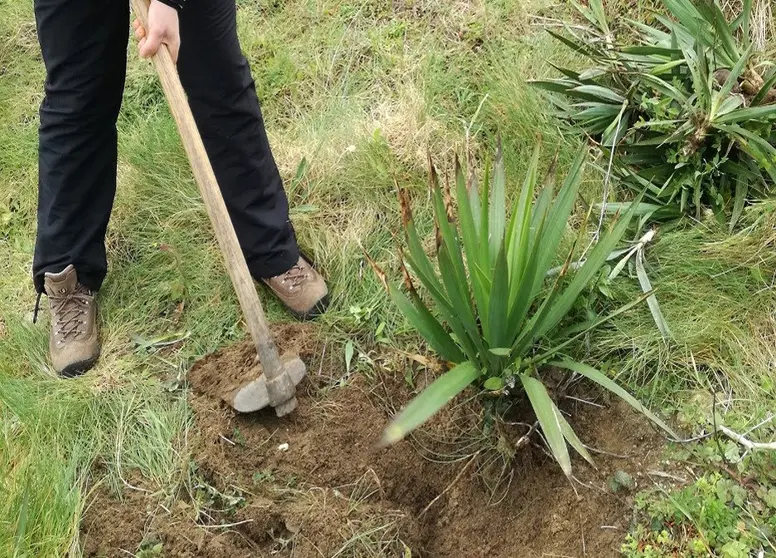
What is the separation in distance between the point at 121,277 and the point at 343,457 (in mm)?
1240

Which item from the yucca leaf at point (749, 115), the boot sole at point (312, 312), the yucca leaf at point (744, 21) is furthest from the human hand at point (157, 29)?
the yucca leaf at point (744, 21)

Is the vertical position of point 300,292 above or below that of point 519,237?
below

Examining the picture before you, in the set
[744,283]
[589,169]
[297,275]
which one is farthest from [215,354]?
[744,283]

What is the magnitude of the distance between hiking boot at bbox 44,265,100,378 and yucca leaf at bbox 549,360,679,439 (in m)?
1.60

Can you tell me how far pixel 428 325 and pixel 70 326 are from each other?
1.38 metres

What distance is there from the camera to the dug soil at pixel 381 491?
183 centimetres

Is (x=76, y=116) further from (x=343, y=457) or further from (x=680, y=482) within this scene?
(x=680, y=482)

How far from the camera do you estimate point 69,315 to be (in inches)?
96.7

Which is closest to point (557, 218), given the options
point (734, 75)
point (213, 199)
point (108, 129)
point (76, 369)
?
point (734, 75)

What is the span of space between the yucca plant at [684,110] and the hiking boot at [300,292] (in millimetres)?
1109

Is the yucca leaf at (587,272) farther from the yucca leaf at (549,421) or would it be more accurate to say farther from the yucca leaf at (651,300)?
the yucca leaf at (651,300)

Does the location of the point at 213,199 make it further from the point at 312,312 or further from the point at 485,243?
the point at 485,243

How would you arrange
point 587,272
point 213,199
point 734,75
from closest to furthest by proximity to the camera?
point 587,272, point 213,199, point 734,75

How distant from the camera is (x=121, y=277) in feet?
8.86
